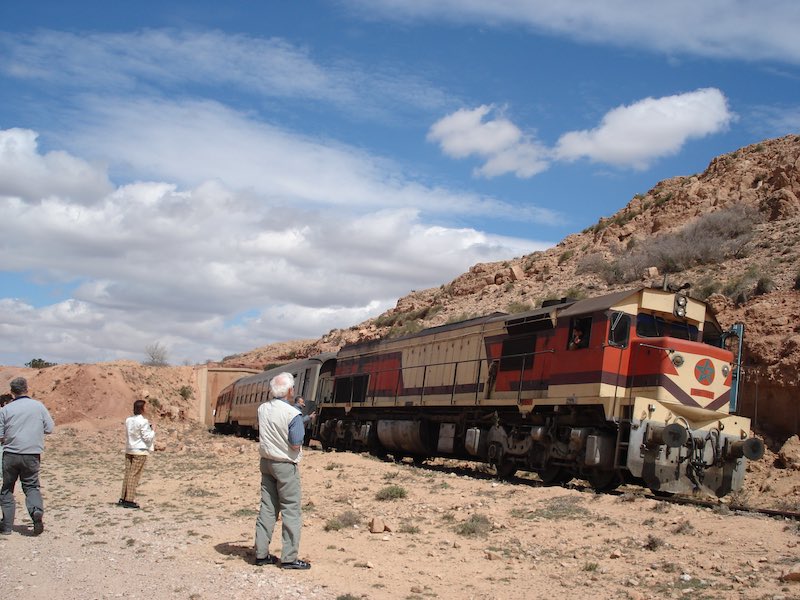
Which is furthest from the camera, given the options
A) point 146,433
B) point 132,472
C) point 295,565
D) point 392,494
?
point 392,494

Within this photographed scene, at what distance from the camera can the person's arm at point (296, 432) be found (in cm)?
779

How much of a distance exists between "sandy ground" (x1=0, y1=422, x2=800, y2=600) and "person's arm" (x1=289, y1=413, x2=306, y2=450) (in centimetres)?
123

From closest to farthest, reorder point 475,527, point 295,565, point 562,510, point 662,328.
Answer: point 295,565 < point 475,527 < point 562,510 < point 662,328

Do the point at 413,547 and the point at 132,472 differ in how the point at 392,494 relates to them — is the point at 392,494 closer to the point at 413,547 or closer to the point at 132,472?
the point at 413,547

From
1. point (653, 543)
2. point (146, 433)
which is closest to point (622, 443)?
point (653, 543)

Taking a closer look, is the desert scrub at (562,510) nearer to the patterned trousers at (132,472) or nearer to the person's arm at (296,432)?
the person's arm at (296,432)

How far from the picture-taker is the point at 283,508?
788cm

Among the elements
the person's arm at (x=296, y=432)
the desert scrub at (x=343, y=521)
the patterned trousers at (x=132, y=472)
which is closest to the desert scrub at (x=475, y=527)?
the desert scrub at (x=343, y=521)

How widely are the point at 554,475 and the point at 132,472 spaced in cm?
801

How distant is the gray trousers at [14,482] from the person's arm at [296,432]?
350 centimetres

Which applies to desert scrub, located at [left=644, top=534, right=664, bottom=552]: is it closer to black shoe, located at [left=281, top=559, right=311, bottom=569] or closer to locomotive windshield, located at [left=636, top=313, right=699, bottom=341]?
black shoe, located at [left=281, top=559, right=311, bottom=569]

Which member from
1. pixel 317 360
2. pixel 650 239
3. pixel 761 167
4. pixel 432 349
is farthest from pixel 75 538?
pixel 761 167

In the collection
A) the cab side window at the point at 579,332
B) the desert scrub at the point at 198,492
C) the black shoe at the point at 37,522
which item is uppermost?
the cab side window at the point at 579,332

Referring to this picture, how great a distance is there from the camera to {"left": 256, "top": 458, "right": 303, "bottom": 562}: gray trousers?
776 centimetres
